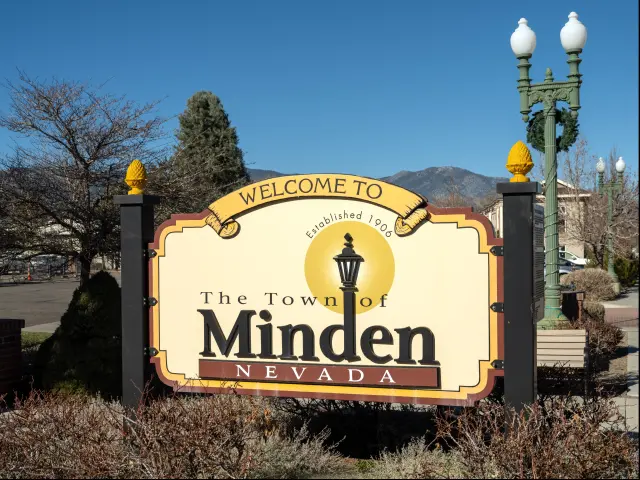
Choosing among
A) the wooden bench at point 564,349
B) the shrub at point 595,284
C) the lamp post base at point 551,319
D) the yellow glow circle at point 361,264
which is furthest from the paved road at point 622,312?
the yellow glow circle at point 361,264

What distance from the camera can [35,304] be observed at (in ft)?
78.2

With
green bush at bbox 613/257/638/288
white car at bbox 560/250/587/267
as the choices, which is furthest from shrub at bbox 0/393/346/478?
white car at bbox 560/250/587/267

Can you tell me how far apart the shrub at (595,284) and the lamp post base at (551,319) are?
1356 cm

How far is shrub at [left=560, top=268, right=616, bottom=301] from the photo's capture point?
968 inches

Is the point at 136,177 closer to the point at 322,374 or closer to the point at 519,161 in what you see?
the point at 322,374

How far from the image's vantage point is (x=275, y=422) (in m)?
6.12

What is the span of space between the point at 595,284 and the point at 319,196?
21738 mm

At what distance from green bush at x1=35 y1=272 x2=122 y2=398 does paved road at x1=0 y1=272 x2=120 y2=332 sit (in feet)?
20.3

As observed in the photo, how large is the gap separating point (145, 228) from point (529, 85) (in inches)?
331

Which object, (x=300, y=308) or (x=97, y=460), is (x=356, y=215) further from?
(x=97, y=460)

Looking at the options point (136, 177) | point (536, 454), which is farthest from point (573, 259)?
point (536, 454)

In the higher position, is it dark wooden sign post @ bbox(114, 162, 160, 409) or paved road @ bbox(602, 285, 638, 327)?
dark wooden sign post @ bbox(114, 162, 160, 409)

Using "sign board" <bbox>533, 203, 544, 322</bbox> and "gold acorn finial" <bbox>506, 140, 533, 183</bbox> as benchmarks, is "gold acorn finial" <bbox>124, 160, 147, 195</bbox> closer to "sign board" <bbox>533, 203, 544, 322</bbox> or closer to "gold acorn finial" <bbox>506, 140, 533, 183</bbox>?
"gold acorn finial" <bbox>506, 140, 533, 183</bbox>

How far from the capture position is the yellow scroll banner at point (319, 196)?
17.6ft
